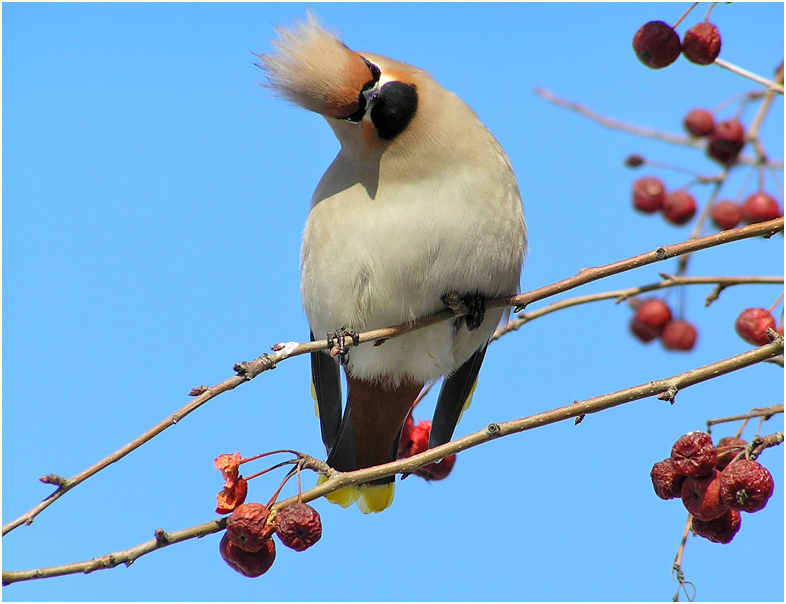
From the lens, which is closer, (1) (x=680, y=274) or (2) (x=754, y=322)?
(2) (x=754, y=322)

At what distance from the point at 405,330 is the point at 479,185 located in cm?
52

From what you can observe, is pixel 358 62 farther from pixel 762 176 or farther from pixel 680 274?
pixel 762 176

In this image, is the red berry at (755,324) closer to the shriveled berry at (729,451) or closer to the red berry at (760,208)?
the shriveled berry at (729,451)

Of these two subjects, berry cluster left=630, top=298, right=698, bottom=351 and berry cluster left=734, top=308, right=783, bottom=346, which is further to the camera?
berry cluster left=630, top=298, right=698, bottom=351

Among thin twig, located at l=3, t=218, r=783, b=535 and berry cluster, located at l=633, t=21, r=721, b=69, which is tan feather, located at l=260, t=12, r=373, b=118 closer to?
thin twig, located at l=3, t=218, r=783, b=535

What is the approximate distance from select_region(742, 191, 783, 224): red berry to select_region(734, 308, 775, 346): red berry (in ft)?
3.44

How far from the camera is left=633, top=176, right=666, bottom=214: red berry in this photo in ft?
14.3

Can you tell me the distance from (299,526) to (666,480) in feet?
2.90

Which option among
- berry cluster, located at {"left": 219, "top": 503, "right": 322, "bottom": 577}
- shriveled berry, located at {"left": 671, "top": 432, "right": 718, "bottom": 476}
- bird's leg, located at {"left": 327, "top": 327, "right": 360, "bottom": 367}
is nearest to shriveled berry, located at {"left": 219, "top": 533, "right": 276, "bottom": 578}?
berry cluster, located at {"left": 219, "top": 503, "right": 322, "bottom": 577}

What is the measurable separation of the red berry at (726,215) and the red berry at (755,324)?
0.96 metres

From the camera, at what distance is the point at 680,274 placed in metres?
3.57

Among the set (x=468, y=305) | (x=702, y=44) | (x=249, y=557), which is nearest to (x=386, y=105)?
(x=468, y=305)

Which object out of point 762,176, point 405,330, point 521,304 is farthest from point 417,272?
point 762,176

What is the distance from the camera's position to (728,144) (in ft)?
13.1
